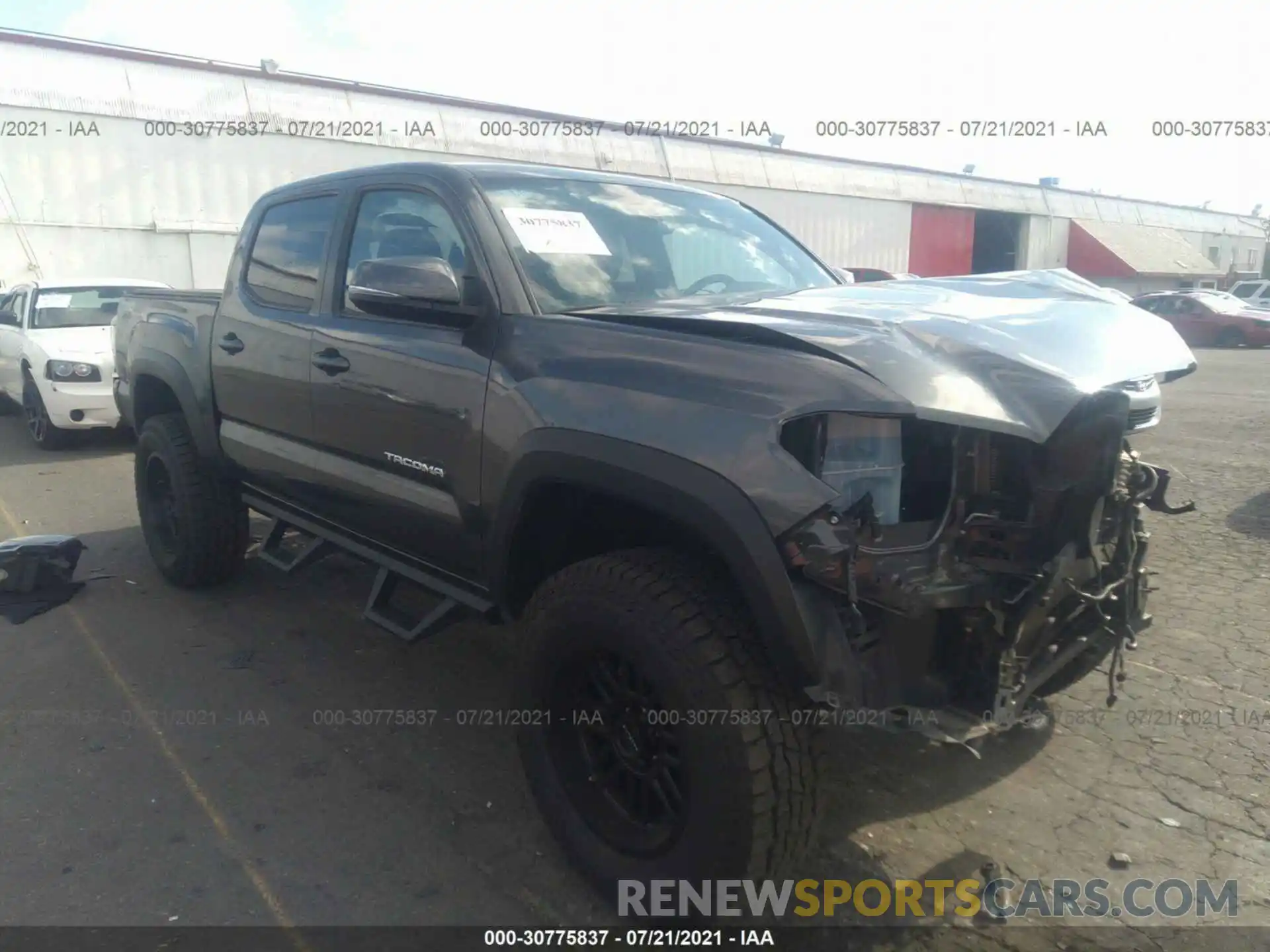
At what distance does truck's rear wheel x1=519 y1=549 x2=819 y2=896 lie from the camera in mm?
2230

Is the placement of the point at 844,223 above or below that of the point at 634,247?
above

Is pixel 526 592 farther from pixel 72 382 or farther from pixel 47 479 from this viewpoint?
pixel 72 382

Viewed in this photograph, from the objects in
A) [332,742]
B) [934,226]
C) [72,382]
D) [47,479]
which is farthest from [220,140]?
[934,226]

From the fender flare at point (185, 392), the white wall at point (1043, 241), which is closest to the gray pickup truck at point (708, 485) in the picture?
the fender flare at point (185, 392)

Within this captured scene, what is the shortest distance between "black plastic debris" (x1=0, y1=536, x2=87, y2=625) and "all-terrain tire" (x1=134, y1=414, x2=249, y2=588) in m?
0.42

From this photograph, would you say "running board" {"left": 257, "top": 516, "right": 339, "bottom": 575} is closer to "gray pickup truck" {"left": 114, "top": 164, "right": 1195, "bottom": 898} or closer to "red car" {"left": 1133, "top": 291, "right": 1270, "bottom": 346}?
"gray pickup truck" {"left": 114, "top": 164, "right": 1195, "bottom": 898}

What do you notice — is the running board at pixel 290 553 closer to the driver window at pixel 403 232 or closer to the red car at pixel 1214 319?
the driver window at pixel 403 232

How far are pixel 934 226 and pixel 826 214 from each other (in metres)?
6.58

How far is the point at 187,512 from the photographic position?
485 cm

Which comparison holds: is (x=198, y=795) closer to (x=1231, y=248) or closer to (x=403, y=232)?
(x=403, y=232)

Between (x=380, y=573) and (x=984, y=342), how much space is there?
238 centimetres

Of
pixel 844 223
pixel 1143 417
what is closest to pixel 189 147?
pixel 1143 417

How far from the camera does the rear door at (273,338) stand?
387 cm

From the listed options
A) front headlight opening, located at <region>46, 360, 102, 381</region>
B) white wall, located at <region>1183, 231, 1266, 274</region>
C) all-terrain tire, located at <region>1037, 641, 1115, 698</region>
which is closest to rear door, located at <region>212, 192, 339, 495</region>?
all-terrain tire, located at <region>1037, 641, 1115, 698</region>
